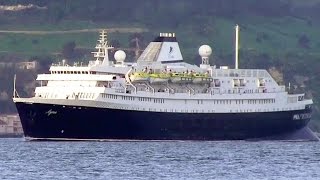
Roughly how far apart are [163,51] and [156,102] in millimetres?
8668

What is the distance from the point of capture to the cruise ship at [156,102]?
Result: 538ft

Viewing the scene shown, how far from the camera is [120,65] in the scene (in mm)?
169875

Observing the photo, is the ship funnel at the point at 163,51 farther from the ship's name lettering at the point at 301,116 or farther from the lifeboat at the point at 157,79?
the ship's name lettering at the point at 301,116

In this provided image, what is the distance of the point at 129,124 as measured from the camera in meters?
164

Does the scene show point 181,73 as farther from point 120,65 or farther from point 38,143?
point 38,143

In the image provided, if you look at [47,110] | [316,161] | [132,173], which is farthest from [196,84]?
[132,173]

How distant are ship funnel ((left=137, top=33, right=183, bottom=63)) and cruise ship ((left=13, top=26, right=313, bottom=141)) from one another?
0.08 metres

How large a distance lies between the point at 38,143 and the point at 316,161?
27.9m

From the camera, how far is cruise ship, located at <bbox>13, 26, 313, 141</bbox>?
163875mm

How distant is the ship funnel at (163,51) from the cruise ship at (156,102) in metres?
0.08

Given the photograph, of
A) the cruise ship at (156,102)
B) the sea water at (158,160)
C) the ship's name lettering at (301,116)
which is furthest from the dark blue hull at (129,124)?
the ship's name lettering at (301,116)

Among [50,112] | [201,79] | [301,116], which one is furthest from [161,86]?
[301,116]

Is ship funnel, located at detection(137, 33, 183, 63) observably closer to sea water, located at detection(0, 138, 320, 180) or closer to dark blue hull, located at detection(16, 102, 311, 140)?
dark blue hull, located at detection(16, 102, 311, 140)

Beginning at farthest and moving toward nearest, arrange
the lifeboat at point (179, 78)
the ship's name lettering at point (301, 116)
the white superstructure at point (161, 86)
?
the ship's name lettering at point (301, 116) → the lifeboat at point (179, 78) → the white superstructure at point (161, 86)
